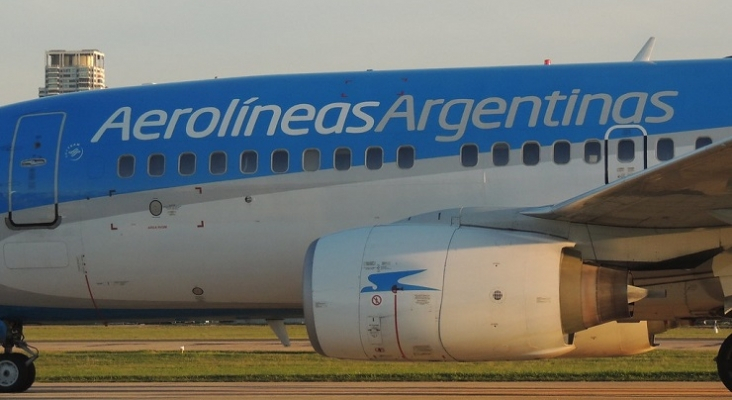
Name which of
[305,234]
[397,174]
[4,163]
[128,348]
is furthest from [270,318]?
[128,348]

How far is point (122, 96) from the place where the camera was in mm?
14641

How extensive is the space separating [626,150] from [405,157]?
2.33m

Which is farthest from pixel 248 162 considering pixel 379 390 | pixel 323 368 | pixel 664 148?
pixel 323 368

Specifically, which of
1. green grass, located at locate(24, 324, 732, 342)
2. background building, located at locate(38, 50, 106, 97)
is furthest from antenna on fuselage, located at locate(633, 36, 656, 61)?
green grass, located at locate(24, 324, 732, 342)

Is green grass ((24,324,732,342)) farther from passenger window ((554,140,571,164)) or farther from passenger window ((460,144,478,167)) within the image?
passenger window ((460,144,478,167))

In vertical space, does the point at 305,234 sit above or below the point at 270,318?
above

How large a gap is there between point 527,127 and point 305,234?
2.68 m

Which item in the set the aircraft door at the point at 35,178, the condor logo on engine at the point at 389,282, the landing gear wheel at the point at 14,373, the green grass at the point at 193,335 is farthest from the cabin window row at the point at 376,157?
the green grass at the point at 193,335

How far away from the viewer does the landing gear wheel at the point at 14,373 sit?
14805mm

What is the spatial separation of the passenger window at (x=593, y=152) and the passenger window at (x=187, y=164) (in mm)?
4349

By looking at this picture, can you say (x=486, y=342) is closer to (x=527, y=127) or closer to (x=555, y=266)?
(x=555, y=266)

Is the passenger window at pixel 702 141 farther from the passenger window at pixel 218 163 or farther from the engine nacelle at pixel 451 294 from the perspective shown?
the passenger window at pixel 218 163

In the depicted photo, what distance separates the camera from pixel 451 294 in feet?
38.7

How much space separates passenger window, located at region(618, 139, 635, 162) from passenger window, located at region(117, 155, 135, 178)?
5.40 m
